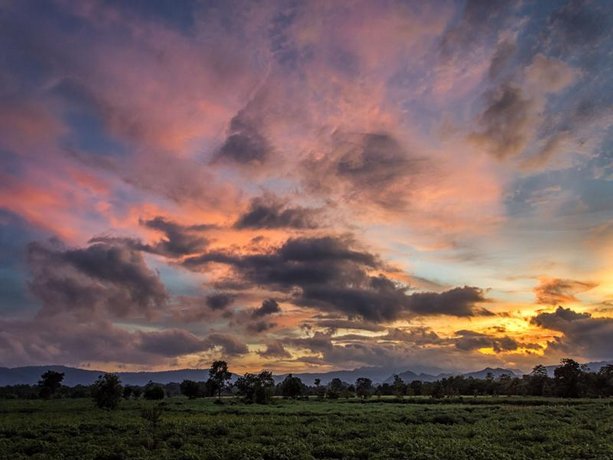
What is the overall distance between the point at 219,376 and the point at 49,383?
5852 cm

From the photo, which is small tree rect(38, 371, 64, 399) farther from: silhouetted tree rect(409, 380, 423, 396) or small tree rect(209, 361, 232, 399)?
silhouetted tree rect(409, 380, 423, 396)

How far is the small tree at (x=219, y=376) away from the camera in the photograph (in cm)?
16875

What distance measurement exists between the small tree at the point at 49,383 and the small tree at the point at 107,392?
79656mm

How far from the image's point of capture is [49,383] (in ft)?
538

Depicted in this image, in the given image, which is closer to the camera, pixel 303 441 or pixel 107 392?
pixel 303 441

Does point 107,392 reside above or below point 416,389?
above

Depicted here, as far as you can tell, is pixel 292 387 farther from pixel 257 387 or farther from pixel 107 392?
pixel 107 392

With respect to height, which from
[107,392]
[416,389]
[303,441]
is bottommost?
[303,441]

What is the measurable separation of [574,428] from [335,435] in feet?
88.3

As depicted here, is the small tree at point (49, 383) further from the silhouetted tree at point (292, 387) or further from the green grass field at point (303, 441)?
the green grass field at point (303, 441)

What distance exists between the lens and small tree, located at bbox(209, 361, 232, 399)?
168750mm

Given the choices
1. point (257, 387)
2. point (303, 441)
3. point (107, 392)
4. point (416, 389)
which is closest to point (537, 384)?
point (416, 389)

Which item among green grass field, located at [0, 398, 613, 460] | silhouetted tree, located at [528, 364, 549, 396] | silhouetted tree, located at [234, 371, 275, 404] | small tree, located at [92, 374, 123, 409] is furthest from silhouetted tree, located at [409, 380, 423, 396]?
green grass field, located at [0, 398, 613, 460]

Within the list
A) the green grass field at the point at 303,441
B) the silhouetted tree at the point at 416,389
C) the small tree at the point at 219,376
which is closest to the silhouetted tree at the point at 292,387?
the small tree at the point at 219,376
